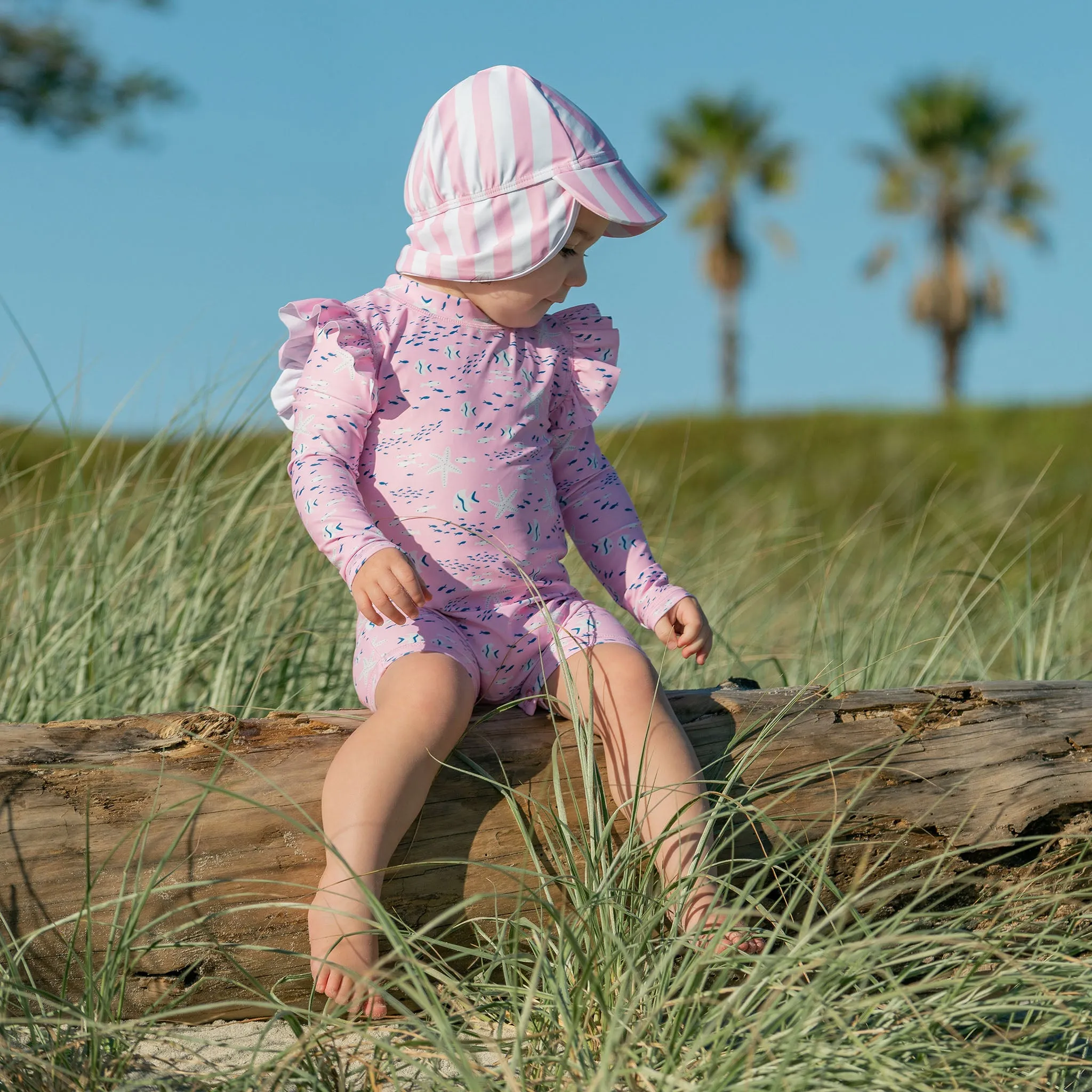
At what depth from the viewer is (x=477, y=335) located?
2191mm

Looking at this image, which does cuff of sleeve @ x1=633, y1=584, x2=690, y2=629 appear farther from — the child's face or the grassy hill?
the child's face

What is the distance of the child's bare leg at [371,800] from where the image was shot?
173 cm

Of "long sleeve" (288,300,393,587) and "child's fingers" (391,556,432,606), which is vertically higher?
"long sleeve" (288,300,393,587)

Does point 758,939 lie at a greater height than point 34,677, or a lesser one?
lesser

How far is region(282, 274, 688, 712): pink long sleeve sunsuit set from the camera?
205cm

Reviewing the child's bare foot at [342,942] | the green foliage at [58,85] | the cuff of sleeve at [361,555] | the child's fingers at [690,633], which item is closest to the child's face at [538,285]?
the cuff of sleeve at [361,555]

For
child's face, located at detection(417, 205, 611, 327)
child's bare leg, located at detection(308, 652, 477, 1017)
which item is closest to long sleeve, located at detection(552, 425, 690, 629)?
child's face, located at detection(417, 205, 611, 327)

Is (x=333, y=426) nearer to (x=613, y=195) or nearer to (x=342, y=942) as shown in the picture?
(x=613, y=195)

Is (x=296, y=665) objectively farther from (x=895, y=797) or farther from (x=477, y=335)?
(x=895, y=797)

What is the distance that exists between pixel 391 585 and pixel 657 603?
59cm

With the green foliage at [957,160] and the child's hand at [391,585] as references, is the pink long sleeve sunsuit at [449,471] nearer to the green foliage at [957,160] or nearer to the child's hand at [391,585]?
the child's hand at [391,585]

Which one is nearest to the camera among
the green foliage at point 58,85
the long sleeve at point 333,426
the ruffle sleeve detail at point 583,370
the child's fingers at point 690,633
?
the long sleeve at point 333,426

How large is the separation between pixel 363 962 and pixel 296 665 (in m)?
1.35

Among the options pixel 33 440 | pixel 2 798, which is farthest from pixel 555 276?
pixel 33 440
